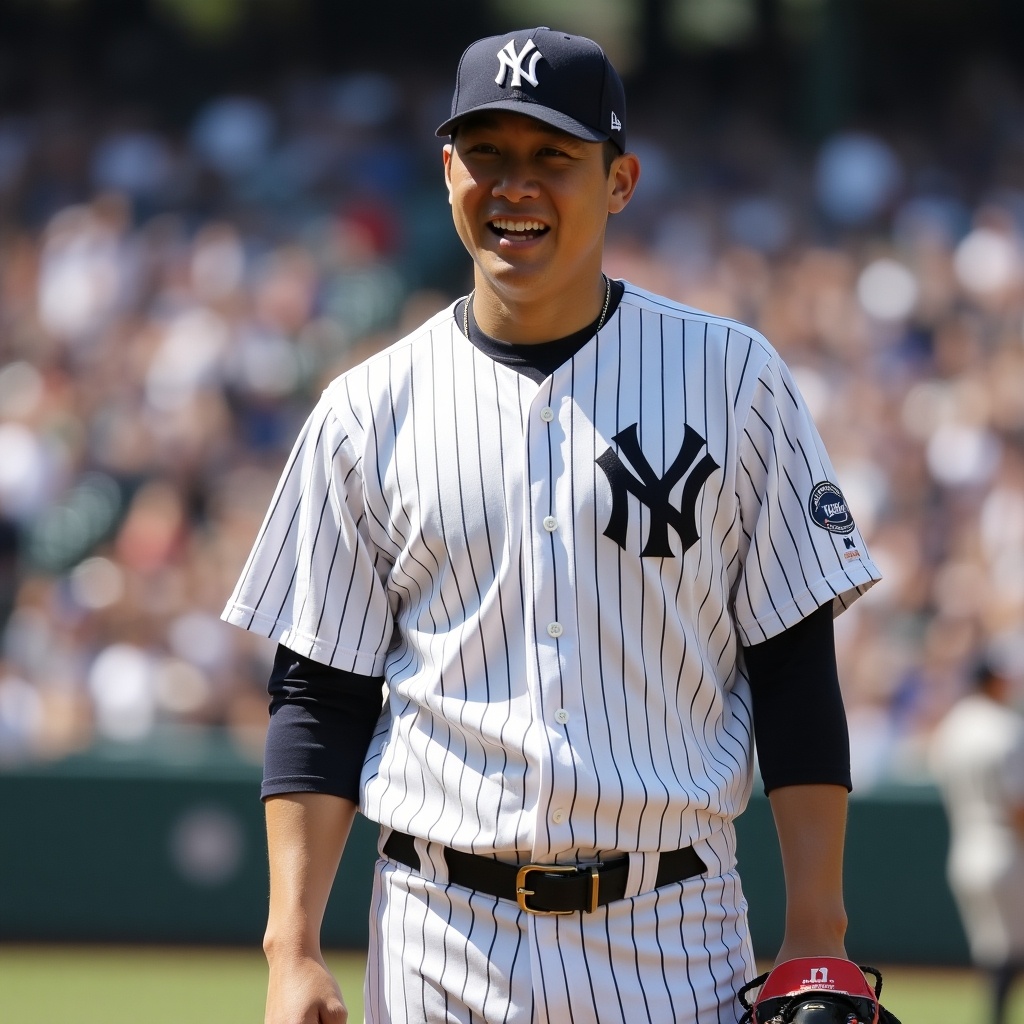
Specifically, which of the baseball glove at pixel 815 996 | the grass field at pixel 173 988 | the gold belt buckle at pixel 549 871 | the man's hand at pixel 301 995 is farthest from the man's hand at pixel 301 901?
the grass field at pixel 173 988

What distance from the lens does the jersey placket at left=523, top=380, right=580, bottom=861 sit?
2.21 m

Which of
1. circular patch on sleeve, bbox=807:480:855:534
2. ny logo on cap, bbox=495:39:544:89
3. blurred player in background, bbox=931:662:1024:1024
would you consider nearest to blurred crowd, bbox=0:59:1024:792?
blurred player in background, bbox=931:662:1024:1024

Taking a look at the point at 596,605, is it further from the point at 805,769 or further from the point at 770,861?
the point at 770,861

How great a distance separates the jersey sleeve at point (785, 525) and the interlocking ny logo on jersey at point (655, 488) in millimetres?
70

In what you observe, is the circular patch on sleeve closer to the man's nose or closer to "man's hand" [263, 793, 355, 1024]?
the man's nose

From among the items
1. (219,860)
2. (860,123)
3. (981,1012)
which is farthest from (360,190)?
(981,1012)

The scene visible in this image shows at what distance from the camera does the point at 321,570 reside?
242 centimetres

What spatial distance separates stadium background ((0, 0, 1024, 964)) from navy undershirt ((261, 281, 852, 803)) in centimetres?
515

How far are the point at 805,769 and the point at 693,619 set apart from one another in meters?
0.24

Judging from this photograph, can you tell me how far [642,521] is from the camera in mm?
2266

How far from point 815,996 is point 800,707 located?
370mm

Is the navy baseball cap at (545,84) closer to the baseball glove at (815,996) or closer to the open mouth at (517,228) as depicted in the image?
the open mouth at (517,228)

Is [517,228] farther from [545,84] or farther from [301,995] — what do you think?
[301,995]

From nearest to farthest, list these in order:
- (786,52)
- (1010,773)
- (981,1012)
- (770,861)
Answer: (1010,773)
(981,1012)
(770,861)
(786,52)
